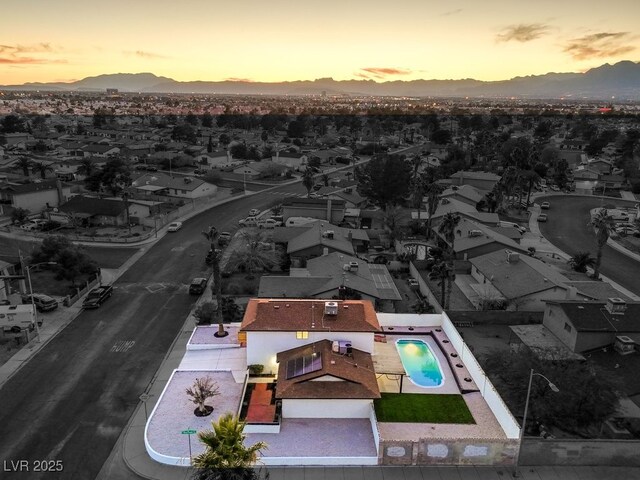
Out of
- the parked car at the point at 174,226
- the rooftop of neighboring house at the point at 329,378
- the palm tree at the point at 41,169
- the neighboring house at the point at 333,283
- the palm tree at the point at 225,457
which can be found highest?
the palm tree at the point at 225,457

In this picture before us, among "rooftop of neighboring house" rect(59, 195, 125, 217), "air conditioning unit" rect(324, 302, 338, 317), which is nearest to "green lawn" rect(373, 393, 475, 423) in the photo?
"air conditioning unit" rect(324, 302, 338, 317)

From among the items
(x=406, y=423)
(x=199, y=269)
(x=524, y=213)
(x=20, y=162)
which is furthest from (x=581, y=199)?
(x=20, y=162)

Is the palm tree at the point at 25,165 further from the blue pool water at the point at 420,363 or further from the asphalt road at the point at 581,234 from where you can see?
the asphalt road at the point at 581,234

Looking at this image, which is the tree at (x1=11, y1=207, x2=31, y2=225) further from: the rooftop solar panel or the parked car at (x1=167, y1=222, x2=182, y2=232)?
the rooftop solar panel

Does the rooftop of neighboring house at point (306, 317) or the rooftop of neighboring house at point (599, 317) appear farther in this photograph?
the rooftop of neighboring house at point (599, 317)

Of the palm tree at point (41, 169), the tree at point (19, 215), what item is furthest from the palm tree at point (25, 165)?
the tree at point (19, 215)

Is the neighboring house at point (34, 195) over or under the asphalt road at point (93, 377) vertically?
over
